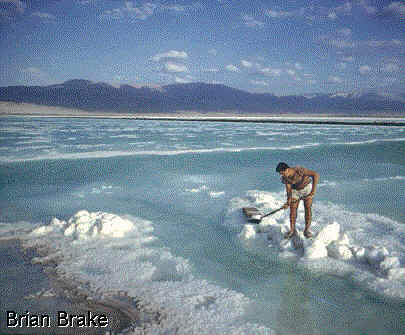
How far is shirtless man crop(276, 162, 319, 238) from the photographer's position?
351cm

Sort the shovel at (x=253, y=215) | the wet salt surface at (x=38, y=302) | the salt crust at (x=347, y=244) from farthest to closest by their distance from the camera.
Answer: the shovel at (x=253, y=215) → the salt crust at (x=347, y=244) → the wet salt surface at (x=38, y=302)

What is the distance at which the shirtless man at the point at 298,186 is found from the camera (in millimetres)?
3514

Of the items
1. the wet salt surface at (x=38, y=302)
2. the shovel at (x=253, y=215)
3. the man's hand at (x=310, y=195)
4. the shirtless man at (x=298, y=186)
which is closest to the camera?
the wet salt surface at (x=38, y=302)

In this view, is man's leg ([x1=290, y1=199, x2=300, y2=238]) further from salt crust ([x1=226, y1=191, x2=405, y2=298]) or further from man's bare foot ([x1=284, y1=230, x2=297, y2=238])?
salt crust ([x1=226, y1=191, x2=405, y2=298])

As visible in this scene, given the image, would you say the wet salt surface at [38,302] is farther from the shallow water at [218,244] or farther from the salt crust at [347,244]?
the salt crust at [347,244]

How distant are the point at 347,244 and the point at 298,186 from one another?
80cm

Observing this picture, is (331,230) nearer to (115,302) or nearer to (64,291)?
(115,302)

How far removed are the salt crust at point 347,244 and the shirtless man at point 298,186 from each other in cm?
22

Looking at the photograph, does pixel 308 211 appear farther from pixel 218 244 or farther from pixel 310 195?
pixel 218 244

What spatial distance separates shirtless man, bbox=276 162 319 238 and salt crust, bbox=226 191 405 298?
0.72 feet

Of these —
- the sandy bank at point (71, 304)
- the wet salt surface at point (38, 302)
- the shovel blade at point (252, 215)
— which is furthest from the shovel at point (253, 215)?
the wet salt surface at point (38, 302)

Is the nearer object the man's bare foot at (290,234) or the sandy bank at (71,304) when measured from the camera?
the sandy bank at (71,304)

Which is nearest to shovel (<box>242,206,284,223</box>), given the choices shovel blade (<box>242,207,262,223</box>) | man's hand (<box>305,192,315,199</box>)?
shovel blade (<box>242,207,262,223</box>)

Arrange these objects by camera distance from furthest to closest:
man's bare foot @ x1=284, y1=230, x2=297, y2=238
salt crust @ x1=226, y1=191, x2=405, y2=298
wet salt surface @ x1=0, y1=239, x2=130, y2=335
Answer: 1. man's bare foot @ x1=284, y1=230, x2=297, y2=238
2. salt crust @ x1=226, y1=191, x2=405, y2=298
3. wet salt surface @ x1=0, y1=239, x2=130, y2=335
